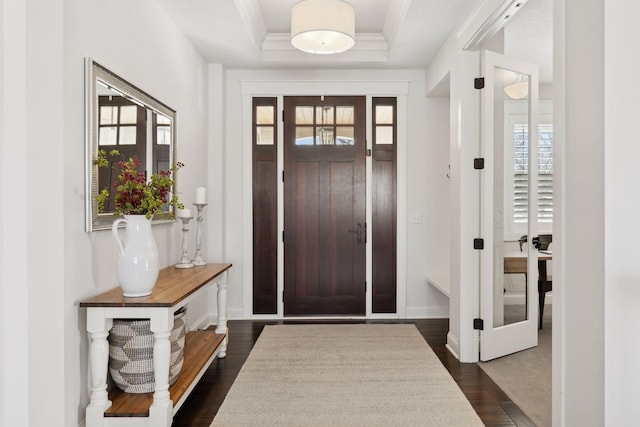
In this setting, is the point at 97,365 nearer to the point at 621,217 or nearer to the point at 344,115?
the point at 621,217

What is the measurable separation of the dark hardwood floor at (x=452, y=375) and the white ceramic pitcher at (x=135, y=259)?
2.65ft

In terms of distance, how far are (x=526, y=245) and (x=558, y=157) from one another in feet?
5.57

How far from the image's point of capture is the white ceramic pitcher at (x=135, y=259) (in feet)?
6.93

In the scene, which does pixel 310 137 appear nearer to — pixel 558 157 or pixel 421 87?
pixel 421 87

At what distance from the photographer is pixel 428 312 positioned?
459cm

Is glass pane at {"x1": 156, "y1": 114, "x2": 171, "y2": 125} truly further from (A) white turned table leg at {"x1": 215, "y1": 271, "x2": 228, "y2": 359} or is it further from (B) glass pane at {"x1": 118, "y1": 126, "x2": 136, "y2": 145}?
(A) white turned table leg at {"x1": 215, "y1": 271, "x2": 228, "y2": 359}

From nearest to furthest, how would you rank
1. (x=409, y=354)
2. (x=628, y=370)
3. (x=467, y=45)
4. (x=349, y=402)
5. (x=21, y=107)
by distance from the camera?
1. (x=628, y=370)
2. (x=21, y=107)
3. (x=349, y=402)
4. (x=467, y=45)
5. (x=409, y=354)

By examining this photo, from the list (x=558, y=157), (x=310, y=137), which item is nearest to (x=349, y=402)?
(x=558, y=157)

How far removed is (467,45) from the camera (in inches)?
124

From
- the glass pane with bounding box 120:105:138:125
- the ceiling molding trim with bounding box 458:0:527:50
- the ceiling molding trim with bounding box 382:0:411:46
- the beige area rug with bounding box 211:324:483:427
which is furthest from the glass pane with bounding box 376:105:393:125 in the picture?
the glass pane with bounding box 120:105:138:125

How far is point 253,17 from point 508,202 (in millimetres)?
2593

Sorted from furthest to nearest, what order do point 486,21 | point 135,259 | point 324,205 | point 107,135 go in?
point 324,205 → point 486,21 → point 107,135 → point 135,259

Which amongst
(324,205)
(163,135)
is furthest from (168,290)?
(324,205)

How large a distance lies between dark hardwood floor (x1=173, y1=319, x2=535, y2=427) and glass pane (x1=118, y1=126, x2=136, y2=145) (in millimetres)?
1602
